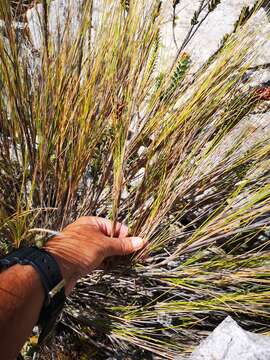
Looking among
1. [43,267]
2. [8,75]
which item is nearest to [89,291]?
[43,267]

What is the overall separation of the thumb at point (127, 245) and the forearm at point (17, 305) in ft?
0.80

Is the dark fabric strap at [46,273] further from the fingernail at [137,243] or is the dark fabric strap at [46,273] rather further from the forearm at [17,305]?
the fingernail at [137,243]

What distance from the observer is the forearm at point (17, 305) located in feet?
2.34

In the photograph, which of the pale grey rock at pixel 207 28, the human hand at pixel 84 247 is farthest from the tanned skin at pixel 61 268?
the pale grey rock at pixel 207 28

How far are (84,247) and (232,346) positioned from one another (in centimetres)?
43

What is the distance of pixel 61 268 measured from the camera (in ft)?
2.93

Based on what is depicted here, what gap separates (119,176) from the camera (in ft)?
3.19

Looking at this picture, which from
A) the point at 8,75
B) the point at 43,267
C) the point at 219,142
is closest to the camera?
the point at 43,267

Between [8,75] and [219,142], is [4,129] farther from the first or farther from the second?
[219,142]

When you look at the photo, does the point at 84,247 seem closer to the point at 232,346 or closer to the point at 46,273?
the point at 46,273

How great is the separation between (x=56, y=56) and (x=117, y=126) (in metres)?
0.27

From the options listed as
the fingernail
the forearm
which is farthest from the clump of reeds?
the forearm

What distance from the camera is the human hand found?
0.92 meters

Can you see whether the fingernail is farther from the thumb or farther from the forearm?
the forearm
